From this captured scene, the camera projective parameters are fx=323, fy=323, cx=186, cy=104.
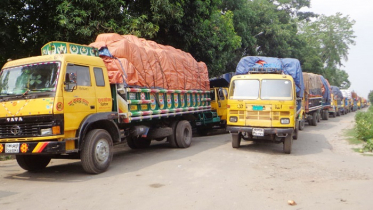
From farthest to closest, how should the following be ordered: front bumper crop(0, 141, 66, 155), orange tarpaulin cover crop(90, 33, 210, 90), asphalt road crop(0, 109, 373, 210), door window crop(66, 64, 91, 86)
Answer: orange tarpaulin cover crop(90, 33, 210, 90) → door window crop(66, 64, 91, 86) → front bumper crop(0, 141, 66, 155) → asphalt road crop(0, 109, 373, 210)

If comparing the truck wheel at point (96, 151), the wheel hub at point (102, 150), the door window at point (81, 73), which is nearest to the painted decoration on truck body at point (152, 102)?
the truck wheel at point (96, 151)

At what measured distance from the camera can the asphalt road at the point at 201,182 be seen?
15.7 ft

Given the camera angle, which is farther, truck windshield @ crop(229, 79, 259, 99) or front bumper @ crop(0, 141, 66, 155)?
truck windshield @ crop(229, 79, 259, 99)

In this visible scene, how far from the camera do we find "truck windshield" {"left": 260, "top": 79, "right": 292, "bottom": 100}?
29.7ft

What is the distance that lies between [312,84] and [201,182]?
42.3 ft

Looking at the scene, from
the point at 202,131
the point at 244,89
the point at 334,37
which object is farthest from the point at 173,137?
the point at 334,37

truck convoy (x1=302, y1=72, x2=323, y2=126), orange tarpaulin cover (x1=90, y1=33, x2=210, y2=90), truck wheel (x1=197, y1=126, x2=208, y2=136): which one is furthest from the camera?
truck convoy (x1=302, y1=72, x2=323, y2=126)

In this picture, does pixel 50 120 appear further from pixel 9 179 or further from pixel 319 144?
pixel 319 144

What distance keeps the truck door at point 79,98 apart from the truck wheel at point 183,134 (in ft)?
12.8

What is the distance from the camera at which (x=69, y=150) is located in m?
6.03

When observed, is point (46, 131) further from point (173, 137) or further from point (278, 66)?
point (278, 66)

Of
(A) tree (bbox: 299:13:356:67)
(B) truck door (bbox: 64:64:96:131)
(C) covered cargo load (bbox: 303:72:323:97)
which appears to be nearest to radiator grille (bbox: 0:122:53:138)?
(B) truck door (bbox: 64:64:96:131)

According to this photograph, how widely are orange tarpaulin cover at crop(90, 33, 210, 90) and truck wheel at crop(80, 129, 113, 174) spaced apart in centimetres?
133

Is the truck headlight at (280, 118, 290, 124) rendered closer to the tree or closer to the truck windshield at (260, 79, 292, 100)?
the truck windshield at (260, 79, 292, 100)
